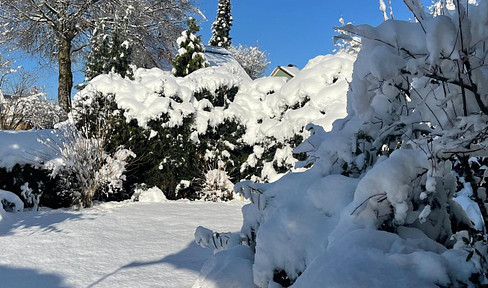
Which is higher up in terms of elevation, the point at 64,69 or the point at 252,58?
the point at 252,58

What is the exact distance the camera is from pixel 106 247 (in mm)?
3641

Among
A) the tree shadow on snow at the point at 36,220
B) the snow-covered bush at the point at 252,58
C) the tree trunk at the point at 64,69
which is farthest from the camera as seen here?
the snow-covered bush at the point at 252,58

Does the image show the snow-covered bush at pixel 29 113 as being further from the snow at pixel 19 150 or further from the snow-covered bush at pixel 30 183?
the snow-covered bush at pixel 30 183

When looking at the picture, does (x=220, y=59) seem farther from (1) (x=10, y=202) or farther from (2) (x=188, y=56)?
(1) (x=10, y=202)

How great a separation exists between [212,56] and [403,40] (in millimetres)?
22063

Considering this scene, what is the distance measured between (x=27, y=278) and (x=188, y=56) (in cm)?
1086

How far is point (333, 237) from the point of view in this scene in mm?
1299

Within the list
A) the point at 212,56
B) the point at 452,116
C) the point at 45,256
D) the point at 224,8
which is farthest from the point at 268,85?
the point at 224,8

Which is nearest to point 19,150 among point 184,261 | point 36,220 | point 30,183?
point 30,183

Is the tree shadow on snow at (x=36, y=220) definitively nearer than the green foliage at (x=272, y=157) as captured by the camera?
Yes

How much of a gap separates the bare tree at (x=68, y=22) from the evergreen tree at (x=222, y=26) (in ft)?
60.9

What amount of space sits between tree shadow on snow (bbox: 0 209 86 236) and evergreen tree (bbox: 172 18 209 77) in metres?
8.16

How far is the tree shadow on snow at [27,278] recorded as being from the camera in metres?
2.67

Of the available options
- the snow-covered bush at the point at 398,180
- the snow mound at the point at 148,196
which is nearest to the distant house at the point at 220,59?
the snow mound at the point at 148,196
